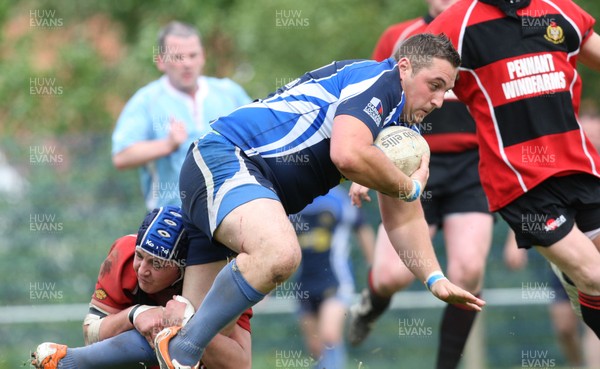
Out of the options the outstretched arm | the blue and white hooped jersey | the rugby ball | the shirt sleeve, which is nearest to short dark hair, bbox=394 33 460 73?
the blue and white hooped jersey

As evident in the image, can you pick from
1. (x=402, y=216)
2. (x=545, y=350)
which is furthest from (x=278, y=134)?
(x=545, y=350)

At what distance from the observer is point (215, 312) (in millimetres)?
4684

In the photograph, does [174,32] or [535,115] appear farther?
[174,32]

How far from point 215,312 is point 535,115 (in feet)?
7.23

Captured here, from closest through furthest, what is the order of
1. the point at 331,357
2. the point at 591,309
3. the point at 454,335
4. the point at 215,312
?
1. the point at 215,312
2. the point at 591,309
3. the point at 454,335
4. the point at 331,357

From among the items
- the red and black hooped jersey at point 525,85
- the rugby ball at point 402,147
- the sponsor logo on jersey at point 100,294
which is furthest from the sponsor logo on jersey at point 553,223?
the sponsor logo on jersey at point 100,294

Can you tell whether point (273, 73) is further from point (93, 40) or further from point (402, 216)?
point (402, 216)

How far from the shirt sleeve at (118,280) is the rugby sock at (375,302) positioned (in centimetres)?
238

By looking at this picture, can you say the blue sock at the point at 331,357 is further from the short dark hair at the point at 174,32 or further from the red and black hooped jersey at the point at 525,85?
the short dark hair at the point at 174,32

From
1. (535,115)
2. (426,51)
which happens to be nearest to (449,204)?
(535,115)

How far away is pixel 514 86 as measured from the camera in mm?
5613

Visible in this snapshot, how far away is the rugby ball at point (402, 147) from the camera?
189 inches

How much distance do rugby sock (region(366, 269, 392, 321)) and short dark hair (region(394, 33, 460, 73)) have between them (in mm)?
2639

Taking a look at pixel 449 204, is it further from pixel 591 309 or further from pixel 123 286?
pixel 123 286
